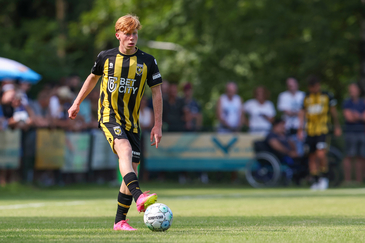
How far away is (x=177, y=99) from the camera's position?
671 inches

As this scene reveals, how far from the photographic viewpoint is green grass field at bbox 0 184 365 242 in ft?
19.1

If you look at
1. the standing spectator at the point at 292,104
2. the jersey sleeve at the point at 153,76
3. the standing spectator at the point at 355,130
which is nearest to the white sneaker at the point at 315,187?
A: the standing spectator at the point at 355,130

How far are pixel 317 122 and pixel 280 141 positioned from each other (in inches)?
46.2

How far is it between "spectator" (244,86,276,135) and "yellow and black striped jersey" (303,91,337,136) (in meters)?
1.48

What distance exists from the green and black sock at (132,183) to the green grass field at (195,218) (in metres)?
0.39

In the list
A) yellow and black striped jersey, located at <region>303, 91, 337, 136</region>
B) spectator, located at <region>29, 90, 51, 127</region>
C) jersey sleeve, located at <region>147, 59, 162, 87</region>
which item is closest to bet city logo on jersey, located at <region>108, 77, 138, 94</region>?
jersey sleeve, located at <region>147, 59, 162, 87</region>

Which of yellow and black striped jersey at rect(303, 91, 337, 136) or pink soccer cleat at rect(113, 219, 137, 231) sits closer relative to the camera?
pink soccer cleat at rect(113, 219, 137, 231)

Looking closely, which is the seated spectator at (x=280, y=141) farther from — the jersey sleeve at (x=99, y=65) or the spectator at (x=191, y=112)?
the jersey sleeve at (x=99, y=65)

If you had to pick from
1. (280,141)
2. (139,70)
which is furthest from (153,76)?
(280,141)

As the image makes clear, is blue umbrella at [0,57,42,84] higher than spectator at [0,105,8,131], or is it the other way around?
blue umbrella at [0,57,42,84]

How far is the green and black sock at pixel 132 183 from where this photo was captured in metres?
6.02

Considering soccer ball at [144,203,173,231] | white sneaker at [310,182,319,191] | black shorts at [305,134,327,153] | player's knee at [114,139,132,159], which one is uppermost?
black shorts at [305,134,327,153]

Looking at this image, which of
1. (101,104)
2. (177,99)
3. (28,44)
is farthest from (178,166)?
(28,44)

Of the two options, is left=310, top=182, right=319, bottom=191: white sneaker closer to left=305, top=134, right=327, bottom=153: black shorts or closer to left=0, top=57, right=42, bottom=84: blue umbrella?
left=305, top=134, right=327, bottom=153: black shorts
